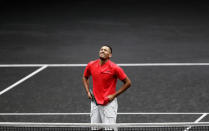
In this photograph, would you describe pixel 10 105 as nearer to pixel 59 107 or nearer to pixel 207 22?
pixel 59 107

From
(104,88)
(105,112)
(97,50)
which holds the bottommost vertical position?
(105,112)

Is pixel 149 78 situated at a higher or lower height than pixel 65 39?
lower

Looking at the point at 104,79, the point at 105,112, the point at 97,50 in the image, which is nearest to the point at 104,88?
the point at 104,79

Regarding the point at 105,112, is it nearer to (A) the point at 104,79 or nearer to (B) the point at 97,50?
(A) the point at 104,79

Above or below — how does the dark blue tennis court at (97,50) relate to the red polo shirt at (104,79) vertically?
above

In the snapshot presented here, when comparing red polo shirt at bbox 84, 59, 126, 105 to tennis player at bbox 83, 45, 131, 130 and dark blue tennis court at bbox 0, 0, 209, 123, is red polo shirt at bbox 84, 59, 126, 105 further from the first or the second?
dark blue tennis court at bbox 0, 0, 209, 123

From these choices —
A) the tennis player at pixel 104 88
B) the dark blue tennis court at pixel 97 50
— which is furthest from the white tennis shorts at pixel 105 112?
the dark blue tennis court at pixel 97 50

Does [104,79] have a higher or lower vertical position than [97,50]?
lower

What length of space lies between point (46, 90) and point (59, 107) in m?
1.33

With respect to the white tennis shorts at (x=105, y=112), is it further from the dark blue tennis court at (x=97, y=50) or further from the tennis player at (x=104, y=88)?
the dark blue tennis court at (x=97, y=50)

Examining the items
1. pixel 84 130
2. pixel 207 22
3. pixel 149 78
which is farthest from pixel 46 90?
pixel 207 22

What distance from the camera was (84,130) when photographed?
9.96 meters

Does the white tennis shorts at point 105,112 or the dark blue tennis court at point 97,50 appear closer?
the white tennis shorts at point 105,112

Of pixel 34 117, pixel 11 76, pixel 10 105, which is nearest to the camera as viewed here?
pixel 34 117
